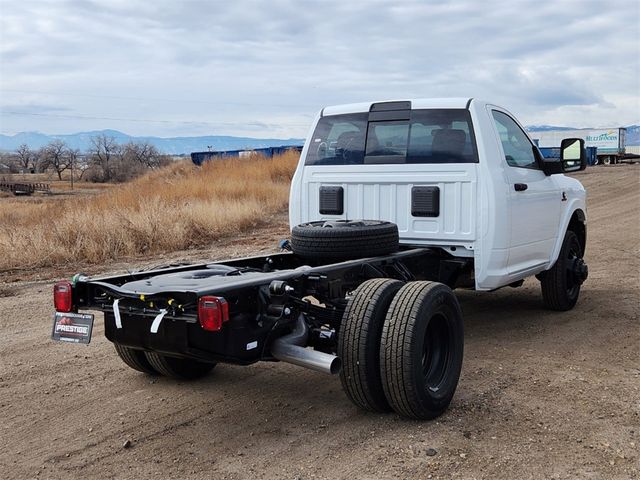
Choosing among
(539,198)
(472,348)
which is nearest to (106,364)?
(472,348)

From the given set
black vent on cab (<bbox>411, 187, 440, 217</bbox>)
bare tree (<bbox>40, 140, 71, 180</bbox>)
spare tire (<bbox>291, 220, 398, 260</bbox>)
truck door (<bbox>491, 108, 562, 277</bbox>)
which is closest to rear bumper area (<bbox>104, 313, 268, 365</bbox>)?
spare tire (<bbox>291, 220, 398, 260</bbox>)

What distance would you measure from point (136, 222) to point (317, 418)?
29.4 ft

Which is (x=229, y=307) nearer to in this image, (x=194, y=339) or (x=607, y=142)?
(x=194, y=339)

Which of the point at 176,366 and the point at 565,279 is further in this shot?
the point at 565,279

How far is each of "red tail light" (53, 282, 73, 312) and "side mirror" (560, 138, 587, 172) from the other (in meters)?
4.84

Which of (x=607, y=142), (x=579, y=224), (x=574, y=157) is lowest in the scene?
(x=579, y=224)

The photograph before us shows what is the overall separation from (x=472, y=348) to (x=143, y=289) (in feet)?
10.1

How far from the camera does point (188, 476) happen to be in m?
3.64

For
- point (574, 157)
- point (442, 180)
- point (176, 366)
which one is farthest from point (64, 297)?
point (574, 157)

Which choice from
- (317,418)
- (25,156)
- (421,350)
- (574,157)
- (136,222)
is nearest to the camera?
(421,350)

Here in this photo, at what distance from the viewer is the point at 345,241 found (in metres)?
5.07

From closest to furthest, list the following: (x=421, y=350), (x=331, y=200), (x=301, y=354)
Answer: (x=301, y=354), (x=421, y=350), (x=331, y=200)

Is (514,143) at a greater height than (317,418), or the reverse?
(514,143)

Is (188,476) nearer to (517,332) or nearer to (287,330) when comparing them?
(287,330)
